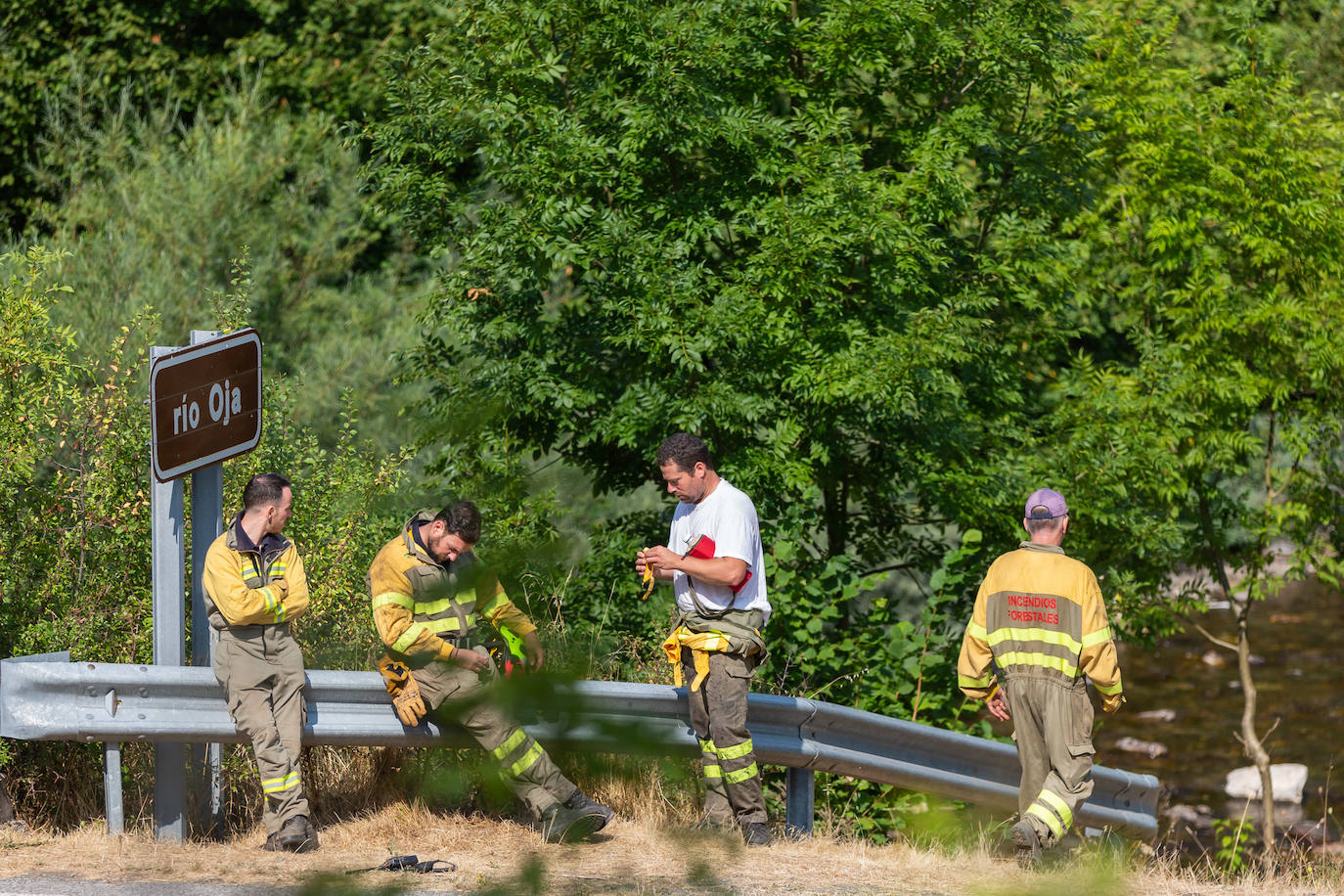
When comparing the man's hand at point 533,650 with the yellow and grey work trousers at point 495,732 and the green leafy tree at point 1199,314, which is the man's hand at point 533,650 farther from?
the green leafy tree at point 1199,314

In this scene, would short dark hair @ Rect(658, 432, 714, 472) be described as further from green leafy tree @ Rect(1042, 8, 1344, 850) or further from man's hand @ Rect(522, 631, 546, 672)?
green leafy tree @ Rect(1042, 8, 1344, 850)

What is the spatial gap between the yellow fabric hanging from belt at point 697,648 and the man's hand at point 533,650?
3216 mm

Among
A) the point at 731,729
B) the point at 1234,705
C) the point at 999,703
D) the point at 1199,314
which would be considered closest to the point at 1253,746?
the point at 1199,314

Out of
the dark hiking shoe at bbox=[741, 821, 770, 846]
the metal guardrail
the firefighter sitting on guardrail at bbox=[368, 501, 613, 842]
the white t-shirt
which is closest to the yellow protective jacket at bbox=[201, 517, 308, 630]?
the metal guardrail

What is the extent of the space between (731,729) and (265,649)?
1.77 metres

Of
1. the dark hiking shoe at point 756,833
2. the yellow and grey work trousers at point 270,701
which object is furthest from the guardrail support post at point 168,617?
the dark hiking shoe at point 756,833

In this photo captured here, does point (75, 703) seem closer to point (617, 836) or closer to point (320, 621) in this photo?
point (320, 621)

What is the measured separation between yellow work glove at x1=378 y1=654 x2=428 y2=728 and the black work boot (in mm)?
1572

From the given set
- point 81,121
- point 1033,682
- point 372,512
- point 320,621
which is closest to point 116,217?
point 81,121

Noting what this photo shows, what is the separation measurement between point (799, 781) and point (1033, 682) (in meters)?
1.11

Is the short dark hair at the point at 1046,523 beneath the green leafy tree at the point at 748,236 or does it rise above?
beneath

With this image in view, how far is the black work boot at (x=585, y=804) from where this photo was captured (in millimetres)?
2749

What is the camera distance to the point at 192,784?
5148mm

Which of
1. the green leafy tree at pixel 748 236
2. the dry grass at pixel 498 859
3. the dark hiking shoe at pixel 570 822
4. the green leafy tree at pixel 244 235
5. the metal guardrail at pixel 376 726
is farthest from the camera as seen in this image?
the green leafy tree at pixel 244 235
